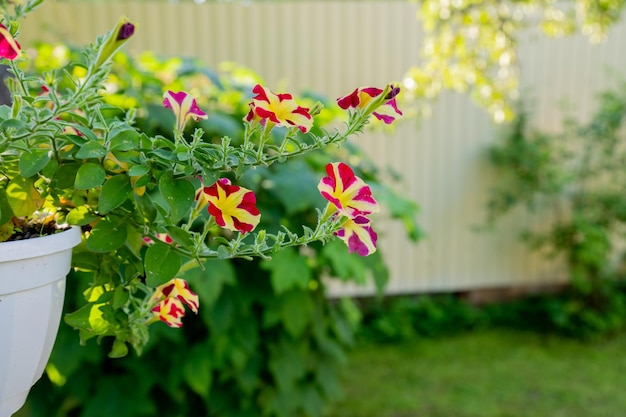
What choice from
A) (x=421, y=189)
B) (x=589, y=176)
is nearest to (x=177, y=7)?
(x=421, y=189)

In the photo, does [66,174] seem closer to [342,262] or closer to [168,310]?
[168,310]

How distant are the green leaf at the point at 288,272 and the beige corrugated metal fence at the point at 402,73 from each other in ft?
5.88

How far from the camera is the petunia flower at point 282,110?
583 mm

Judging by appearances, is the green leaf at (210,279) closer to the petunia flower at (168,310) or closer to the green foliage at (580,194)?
the petunia flower at (168,310)

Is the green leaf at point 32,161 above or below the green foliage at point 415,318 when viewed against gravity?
above

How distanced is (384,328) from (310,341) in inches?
64.5

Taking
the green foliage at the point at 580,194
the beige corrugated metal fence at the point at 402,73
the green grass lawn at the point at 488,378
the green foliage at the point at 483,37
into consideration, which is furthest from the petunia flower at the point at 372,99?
the green foliage at the point at 580,194

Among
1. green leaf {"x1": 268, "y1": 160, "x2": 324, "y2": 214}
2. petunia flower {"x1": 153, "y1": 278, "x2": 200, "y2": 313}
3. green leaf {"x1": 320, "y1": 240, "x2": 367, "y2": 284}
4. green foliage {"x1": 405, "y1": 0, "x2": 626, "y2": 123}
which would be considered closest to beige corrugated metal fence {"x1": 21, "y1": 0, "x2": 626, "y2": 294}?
green foliage {"x1": 405, "y1": 0, "x2": 626, "y2": 123}

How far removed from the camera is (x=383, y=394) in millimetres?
3020

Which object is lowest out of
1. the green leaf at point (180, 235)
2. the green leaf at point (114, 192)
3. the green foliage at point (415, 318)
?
the green foliage at point (415, 318)

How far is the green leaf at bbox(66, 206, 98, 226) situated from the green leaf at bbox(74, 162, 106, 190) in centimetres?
6

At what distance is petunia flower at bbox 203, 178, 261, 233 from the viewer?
23.5 inches

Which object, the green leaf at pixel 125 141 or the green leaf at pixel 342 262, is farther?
the green leaf at pixel 342 262

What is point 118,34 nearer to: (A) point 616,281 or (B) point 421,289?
(B) point 421,289
